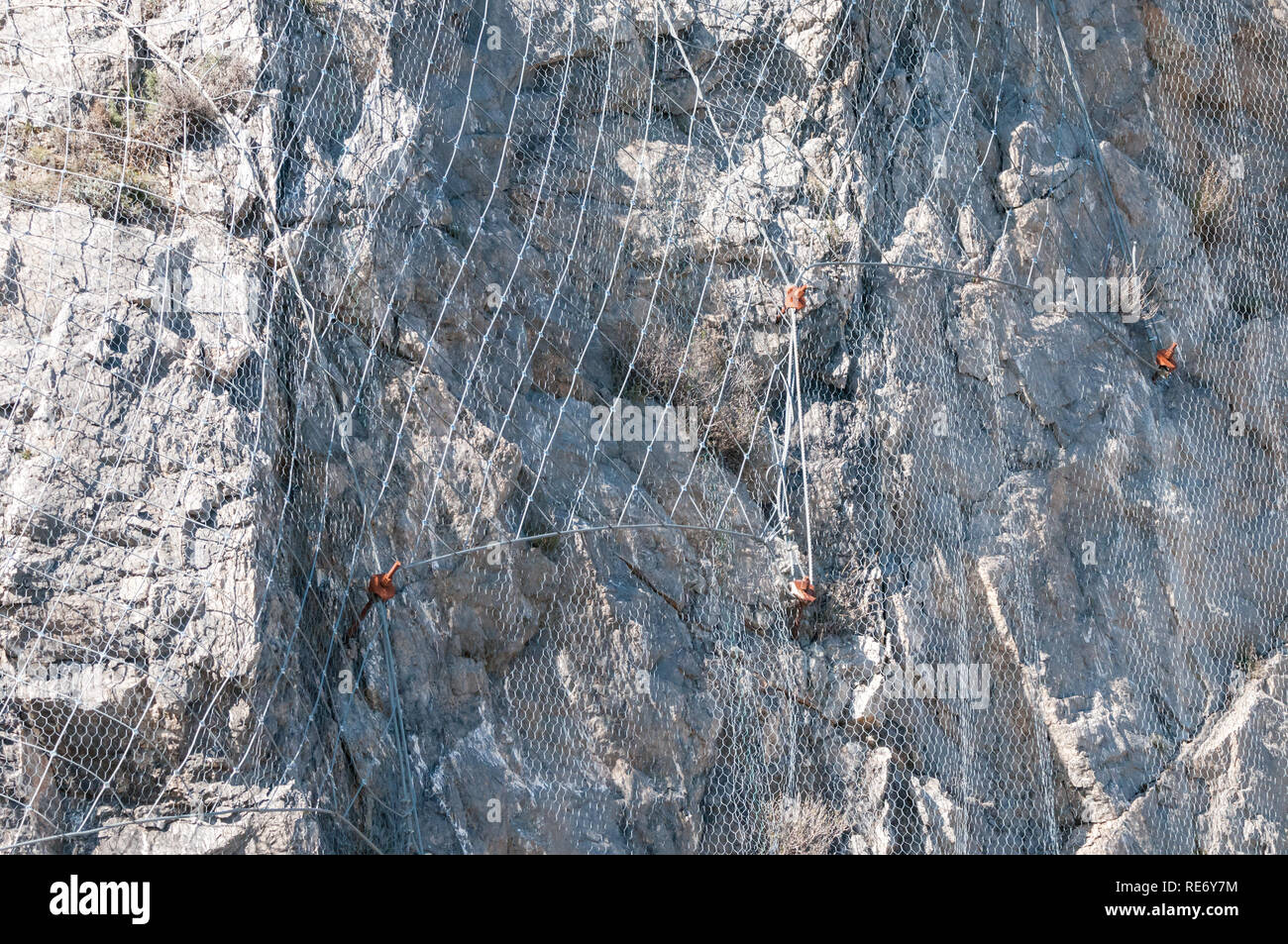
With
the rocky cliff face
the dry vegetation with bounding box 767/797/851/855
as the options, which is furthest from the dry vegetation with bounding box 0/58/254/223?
the dry vegetation with bounding box 767/797/851/855

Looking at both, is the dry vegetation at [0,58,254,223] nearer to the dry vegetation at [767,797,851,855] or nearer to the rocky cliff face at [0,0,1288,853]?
the rocky cliff face at [0,0,1288,853]

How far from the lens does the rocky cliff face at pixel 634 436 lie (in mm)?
4172

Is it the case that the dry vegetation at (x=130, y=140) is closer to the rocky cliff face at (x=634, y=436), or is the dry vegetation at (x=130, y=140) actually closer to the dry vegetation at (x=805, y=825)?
the rocky cliff face at (x=634, y=436)

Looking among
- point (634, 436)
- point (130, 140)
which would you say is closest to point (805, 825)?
point (634, 436)

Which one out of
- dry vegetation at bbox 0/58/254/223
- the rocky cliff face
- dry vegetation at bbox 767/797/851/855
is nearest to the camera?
the rocky cliff face

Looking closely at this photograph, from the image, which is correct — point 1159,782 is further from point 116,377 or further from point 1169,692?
point 116,377

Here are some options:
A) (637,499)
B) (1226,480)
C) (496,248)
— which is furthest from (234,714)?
(1226,480)

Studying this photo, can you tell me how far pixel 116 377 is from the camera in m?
4.29

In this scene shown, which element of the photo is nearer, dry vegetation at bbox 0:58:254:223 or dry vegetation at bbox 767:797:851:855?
dry vegetation at bbox 0:58:254:223

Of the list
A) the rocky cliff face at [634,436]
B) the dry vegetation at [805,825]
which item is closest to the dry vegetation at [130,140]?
the rocky cliff face at [634,436]

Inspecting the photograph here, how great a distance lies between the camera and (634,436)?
16.7ft

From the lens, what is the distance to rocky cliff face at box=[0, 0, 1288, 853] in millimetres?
4172

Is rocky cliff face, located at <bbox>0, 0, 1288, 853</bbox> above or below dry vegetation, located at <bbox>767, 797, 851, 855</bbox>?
above

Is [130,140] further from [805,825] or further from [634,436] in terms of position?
[805,825]
